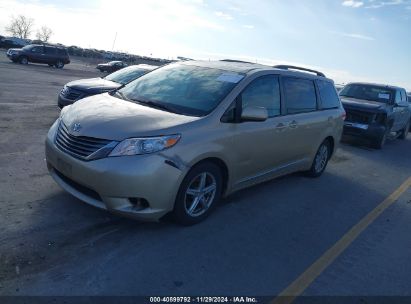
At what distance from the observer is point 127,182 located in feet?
12.9

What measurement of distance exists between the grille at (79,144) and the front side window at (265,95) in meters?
1.88

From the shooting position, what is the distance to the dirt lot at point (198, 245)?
3461 mm

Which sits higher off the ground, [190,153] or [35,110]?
[190,153]

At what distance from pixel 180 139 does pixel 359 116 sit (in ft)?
30.5

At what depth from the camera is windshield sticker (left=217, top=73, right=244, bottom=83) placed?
16.8ft

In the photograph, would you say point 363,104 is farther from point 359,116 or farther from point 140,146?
point 140,146

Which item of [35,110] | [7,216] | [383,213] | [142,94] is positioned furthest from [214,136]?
[35,110]

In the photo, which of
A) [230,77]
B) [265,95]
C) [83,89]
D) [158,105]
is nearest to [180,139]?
[158,105]

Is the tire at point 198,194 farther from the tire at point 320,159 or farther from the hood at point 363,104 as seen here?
the hood at point 363,104

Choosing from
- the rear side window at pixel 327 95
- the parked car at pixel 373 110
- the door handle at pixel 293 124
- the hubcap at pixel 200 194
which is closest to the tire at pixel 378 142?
the parked car at pixel 373 110

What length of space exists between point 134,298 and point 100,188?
1.24 metres

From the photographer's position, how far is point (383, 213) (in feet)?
20.3

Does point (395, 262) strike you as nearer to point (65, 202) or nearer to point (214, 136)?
point (214, 136)

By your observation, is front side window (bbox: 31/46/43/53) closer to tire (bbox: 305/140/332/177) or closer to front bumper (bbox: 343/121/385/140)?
front bumper (bbox: 343/121/385/140)
